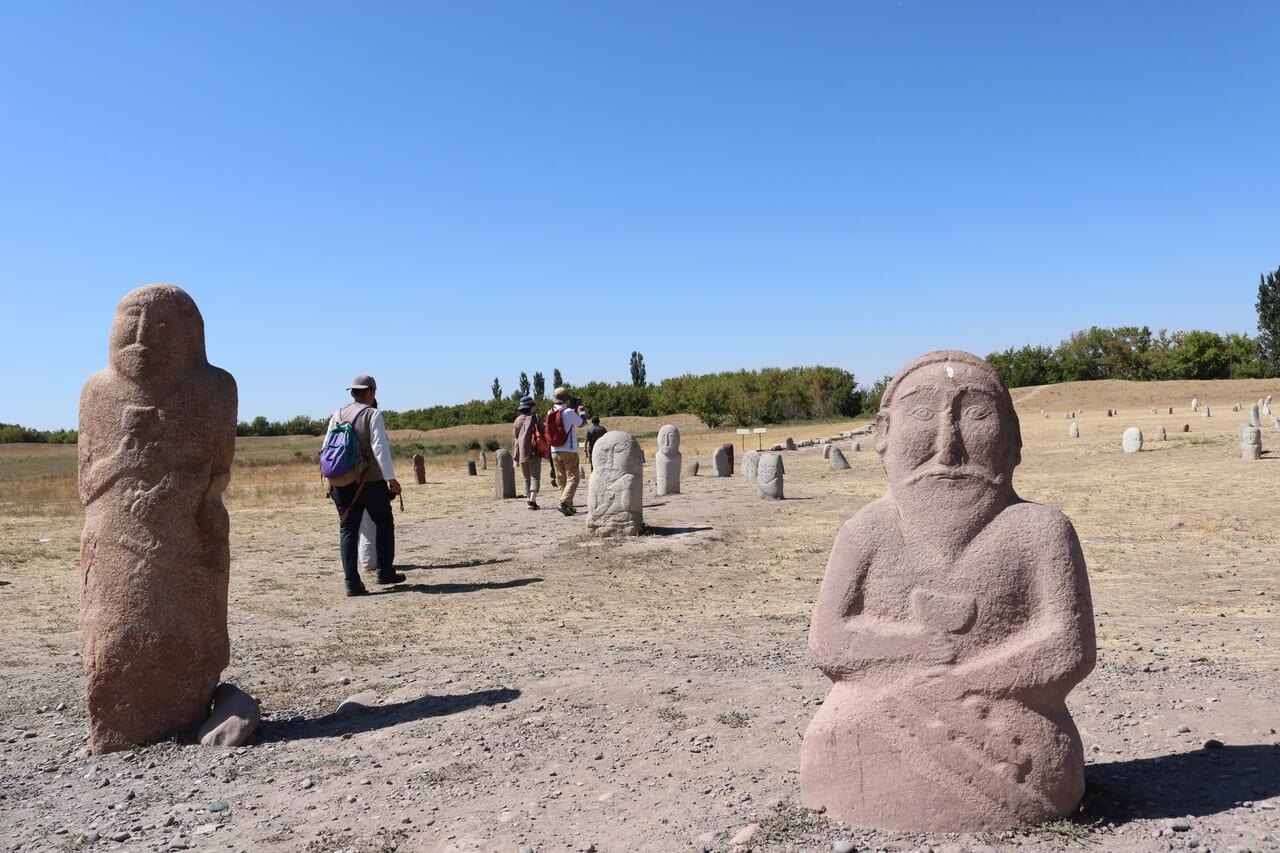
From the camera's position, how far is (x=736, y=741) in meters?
4.93

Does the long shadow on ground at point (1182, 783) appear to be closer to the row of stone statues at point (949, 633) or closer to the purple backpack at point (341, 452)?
the row of stone statues at point (949, 633)

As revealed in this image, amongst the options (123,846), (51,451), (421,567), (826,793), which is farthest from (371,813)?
(51,451)

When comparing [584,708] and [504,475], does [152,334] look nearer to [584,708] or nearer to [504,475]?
[584,708]

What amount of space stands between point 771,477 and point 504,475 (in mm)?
5804

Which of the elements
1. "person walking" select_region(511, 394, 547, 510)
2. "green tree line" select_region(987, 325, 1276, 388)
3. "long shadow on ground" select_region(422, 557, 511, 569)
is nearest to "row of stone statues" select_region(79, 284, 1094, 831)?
"long shadow on ground" select_region(422, 557, 511, 569)

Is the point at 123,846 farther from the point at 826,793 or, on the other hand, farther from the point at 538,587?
the point at 538,587

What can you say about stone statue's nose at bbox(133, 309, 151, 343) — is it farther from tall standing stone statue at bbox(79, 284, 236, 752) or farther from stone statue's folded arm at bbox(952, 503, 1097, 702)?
stone statue's folded arm at bbox(952, 503, 1097, 702)

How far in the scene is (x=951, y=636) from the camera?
369 cm

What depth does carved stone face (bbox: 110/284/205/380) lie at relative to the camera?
17.2 ft

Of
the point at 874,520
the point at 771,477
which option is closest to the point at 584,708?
the point at 874,520

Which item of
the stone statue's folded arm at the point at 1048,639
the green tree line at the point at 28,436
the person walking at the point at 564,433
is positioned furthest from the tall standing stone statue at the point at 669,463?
the green tree line at the point at 28,436

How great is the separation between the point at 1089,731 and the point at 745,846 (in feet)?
7.32

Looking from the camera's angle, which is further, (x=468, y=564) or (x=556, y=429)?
(x=556, y=429)

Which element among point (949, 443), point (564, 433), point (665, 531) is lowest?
point (665, 531)
